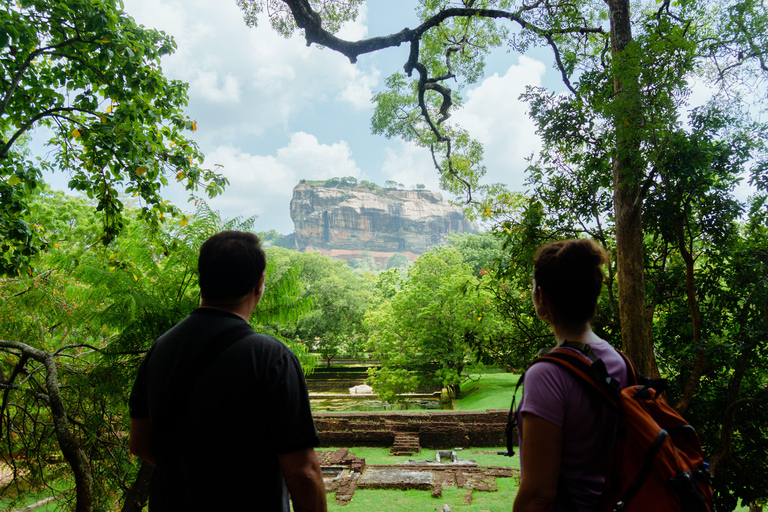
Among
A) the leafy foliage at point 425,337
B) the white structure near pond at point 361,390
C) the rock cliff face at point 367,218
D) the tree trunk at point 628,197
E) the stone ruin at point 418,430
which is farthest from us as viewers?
the rock cliff face at point 367,218

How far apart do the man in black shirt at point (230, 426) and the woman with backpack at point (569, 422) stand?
0.54m

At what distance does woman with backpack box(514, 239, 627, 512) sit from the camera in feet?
3.53

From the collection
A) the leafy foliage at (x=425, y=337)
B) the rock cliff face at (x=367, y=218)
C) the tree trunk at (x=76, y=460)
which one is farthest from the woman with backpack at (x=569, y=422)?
the rock cliff face at (x=367, y=218)

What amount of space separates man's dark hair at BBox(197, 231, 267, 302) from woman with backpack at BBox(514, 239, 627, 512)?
0.81 metres

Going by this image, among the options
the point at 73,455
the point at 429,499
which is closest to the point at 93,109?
the point at 73,455

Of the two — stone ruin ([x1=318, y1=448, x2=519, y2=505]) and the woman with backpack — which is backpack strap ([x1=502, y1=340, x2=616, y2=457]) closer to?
the woman with backpack

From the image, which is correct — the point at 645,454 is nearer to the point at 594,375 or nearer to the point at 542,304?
the point at 594,375

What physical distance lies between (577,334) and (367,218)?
113 meters

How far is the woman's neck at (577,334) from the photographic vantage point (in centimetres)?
122

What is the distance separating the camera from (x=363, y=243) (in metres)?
115

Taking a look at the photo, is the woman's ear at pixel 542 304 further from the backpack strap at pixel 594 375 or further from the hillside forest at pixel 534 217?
the hillside forest at pixel 534 217

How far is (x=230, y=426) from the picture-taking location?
46.0 inches

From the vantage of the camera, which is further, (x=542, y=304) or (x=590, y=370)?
(x=542, y=304)

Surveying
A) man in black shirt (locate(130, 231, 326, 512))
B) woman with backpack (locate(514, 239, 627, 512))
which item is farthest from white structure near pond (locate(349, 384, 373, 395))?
woman with backpack (locate(514, 239, 627, 512))
